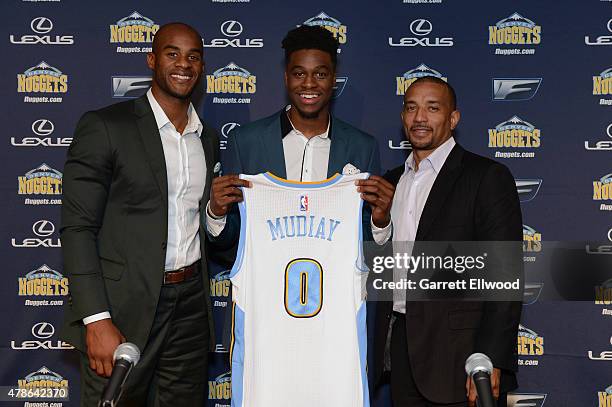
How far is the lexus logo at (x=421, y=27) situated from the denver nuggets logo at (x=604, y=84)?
0.94 meters

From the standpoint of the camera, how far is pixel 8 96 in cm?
358

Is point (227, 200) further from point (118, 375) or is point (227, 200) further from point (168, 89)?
point (118, 375)

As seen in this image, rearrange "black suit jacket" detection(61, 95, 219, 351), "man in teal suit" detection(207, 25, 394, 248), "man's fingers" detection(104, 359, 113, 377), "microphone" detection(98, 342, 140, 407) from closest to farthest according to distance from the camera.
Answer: "microphone" detection(98, 342, 140, 407), "man's fingers" detection(104, 359, 113, 377), "black suit jacket" detection(61, 95, 219, 351), "man in teal suit" detection(207, 25, 394, 248)

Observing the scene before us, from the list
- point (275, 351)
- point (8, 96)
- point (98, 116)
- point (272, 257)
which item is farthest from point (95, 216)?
point (8, 96)

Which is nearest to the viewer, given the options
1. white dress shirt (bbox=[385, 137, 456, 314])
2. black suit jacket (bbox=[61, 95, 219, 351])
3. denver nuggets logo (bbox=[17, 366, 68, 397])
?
black suit jacket (bbox=[61, 95, 219, 351])

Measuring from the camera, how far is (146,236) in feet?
8.33

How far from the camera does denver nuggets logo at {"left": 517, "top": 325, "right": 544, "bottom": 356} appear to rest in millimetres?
3535

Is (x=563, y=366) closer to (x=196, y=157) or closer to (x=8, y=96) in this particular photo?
(x=196, y=157)

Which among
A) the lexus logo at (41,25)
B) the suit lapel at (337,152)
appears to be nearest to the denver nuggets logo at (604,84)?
the suit lapel at (337,152)

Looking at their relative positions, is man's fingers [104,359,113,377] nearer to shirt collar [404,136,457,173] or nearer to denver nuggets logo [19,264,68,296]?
denver nuggets logo [19,264,68,296]

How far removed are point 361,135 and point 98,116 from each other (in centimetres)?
108

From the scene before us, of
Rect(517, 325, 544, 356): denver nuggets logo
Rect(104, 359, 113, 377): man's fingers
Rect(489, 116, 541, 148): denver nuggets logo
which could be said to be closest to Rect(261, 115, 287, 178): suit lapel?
Rect(104, 359, 113, 377): man's fingers

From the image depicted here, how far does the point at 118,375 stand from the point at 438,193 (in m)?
1.48

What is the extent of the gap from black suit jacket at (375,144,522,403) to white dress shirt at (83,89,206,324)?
2.98 ft
